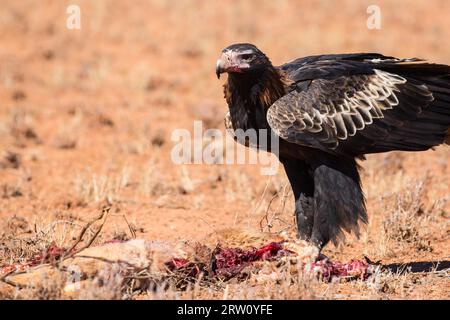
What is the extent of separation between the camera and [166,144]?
13.0m

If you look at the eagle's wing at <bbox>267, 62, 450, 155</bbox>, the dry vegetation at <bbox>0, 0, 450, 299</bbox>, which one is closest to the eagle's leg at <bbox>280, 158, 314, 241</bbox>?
the dry vegetation at <bbox>0, 0, 450, 299</bbox>

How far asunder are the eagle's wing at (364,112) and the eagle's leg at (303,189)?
0.42 meters

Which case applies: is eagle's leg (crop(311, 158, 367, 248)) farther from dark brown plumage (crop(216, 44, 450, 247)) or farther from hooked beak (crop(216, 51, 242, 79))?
hooked beak (crop(216, 51, 242, 79))

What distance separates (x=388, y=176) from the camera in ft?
35.0

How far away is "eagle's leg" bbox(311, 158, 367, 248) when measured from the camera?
681 centimetres

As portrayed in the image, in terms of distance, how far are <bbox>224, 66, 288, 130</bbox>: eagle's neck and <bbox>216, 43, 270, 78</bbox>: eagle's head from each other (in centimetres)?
11

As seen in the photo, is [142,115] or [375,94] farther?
[142,115]

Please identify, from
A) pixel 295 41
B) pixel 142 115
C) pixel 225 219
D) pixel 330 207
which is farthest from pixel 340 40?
pixel 330 207

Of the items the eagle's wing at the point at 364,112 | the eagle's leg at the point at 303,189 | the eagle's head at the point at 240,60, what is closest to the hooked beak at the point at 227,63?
the eagle's head at the point at 240,60

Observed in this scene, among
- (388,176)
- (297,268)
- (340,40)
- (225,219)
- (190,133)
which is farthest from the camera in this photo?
(340,40)

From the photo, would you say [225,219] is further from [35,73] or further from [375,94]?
[35,73]

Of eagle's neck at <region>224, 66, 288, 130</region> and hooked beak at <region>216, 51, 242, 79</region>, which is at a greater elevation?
hooked beak at <region>216, 51, 242, 79</region>

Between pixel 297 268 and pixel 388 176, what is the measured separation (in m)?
4.53

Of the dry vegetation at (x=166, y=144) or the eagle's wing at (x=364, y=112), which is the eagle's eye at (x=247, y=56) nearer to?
the eagle's wing at (x=364, y=112)
